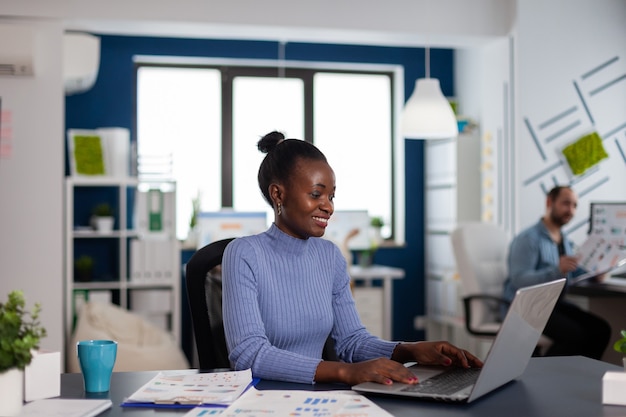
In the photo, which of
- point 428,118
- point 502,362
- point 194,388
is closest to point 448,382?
point 502,362

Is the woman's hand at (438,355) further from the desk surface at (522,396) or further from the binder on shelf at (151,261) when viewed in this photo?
the binder on shelf at (151,261)

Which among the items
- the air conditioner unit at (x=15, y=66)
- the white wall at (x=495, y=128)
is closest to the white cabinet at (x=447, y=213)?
the white wall at (x=495, y=128)

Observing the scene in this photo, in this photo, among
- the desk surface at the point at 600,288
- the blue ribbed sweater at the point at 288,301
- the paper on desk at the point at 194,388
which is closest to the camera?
the paper on desk at the point at 194,388

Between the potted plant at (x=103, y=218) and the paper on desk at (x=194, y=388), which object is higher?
the potted plant at (x=103, y=218)

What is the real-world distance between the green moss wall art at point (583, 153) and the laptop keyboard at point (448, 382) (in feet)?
13.2

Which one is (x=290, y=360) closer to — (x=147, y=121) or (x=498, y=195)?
(x=498, y=195)

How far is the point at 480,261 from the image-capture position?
4930 millimetres

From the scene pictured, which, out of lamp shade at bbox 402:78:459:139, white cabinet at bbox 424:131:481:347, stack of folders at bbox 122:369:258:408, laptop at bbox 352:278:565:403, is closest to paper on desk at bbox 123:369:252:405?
stack of folders at bbox 122:369:258:408

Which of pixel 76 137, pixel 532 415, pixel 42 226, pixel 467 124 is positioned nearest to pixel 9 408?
pixel 532 415

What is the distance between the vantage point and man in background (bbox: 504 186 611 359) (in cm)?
457

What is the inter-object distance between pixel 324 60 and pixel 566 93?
77.2 inches

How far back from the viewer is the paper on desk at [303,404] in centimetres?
142

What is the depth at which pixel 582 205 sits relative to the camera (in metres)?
5.58

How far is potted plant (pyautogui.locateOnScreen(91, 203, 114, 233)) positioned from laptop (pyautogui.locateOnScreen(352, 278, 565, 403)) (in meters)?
4.31
